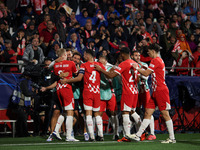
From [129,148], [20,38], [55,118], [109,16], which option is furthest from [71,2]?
[129,148]

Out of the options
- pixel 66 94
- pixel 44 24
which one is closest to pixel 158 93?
pixel 66 94

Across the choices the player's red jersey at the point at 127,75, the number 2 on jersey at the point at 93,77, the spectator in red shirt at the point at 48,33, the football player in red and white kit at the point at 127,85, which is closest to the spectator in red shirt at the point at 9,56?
the spectator in red shirt at the point at 48,33

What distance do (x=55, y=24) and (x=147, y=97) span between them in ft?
23.3

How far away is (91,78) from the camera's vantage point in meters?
10.2

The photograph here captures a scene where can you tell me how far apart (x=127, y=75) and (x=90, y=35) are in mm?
7857

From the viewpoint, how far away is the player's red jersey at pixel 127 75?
9875mm

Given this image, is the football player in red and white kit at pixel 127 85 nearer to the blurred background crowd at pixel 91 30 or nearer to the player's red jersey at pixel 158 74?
the player's red jersey at pixel 158 74

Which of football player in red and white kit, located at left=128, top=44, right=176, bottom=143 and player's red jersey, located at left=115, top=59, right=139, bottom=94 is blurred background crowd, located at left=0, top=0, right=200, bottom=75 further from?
football player in red and white kit, located at left=128, top=44, right=176, bottom=143

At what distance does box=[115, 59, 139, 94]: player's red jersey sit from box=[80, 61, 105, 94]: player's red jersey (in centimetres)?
66

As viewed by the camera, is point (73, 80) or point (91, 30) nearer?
point (73, 80)

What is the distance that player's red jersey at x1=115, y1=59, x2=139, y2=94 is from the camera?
32.4 ft

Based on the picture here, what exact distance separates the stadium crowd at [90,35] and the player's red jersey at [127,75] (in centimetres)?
39

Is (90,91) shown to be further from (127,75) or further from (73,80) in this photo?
(127,75)

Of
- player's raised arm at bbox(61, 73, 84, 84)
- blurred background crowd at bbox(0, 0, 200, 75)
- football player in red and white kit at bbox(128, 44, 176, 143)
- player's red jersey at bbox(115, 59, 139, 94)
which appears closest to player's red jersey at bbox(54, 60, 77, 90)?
player's raised arm at bbox(61, 73, 84, 84)
